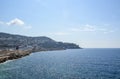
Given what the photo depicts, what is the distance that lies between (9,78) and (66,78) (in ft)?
60.1

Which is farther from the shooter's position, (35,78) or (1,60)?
(1,60)

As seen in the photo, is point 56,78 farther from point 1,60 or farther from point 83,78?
point 1,60

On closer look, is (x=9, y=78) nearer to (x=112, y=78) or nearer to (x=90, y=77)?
(x=90, y=77)

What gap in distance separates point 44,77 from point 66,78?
745cm


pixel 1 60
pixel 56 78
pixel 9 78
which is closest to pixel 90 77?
pixel 56 78

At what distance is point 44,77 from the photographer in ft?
201

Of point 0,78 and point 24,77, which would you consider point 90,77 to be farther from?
point 0,78

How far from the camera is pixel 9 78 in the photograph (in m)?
59.7

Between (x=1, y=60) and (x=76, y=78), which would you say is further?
(x=1, y=60)

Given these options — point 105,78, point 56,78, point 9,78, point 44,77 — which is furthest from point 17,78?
point 105,78

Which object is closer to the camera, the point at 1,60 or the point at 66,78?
the point at 66,78

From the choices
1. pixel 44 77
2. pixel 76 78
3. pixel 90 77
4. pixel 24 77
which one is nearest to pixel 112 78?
pixel 90 77

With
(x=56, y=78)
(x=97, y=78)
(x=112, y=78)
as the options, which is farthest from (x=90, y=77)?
(x=56, y=78)

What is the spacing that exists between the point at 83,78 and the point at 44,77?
12785mm
